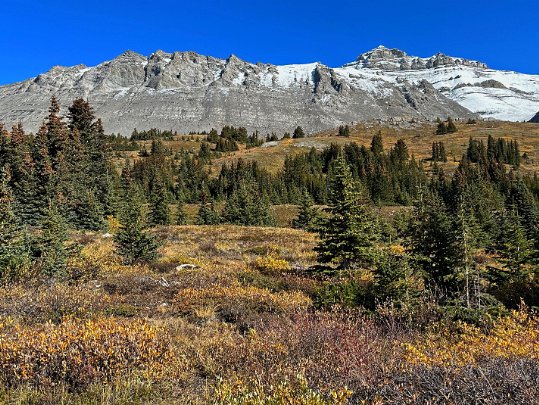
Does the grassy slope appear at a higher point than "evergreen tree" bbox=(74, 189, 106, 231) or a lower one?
higher

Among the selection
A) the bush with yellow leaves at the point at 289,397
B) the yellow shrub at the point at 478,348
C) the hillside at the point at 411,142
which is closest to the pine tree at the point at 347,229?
the yellow shrub at the point at 478,348

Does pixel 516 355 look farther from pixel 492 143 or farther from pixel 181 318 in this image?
pixel 492 143

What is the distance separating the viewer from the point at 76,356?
17.8 ft

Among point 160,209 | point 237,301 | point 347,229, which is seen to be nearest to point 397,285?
point 237,301

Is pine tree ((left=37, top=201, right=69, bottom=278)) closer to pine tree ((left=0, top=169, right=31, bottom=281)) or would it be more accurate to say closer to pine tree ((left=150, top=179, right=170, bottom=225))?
pine tree ((left=0, top=169, right=31, bottom=281))

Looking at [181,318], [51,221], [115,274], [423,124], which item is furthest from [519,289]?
[423,124]

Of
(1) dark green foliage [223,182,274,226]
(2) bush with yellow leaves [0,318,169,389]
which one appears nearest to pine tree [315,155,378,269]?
(2) bush with yellow leaves [0,318,169,389]

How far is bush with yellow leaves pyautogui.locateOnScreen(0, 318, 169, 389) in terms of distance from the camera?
5238mm

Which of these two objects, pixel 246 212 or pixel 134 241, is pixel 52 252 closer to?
pixel 134 241

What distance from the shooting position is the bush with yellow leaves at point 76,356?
524 centimetres

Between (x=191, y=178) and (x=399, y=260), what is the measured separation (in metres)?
98.0

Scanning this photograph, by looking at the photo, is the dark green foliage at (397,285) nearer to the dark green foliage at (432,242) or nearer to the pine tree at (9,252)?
the dark green foliage at (432,242)

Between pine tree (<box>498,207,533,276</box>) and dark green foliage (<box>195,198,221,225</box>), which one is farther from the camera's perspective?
dark green foliage (<box>195,198,221,225</box>)

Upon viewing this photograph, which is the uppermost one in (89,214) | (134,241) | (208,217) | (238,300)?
(89,214)
